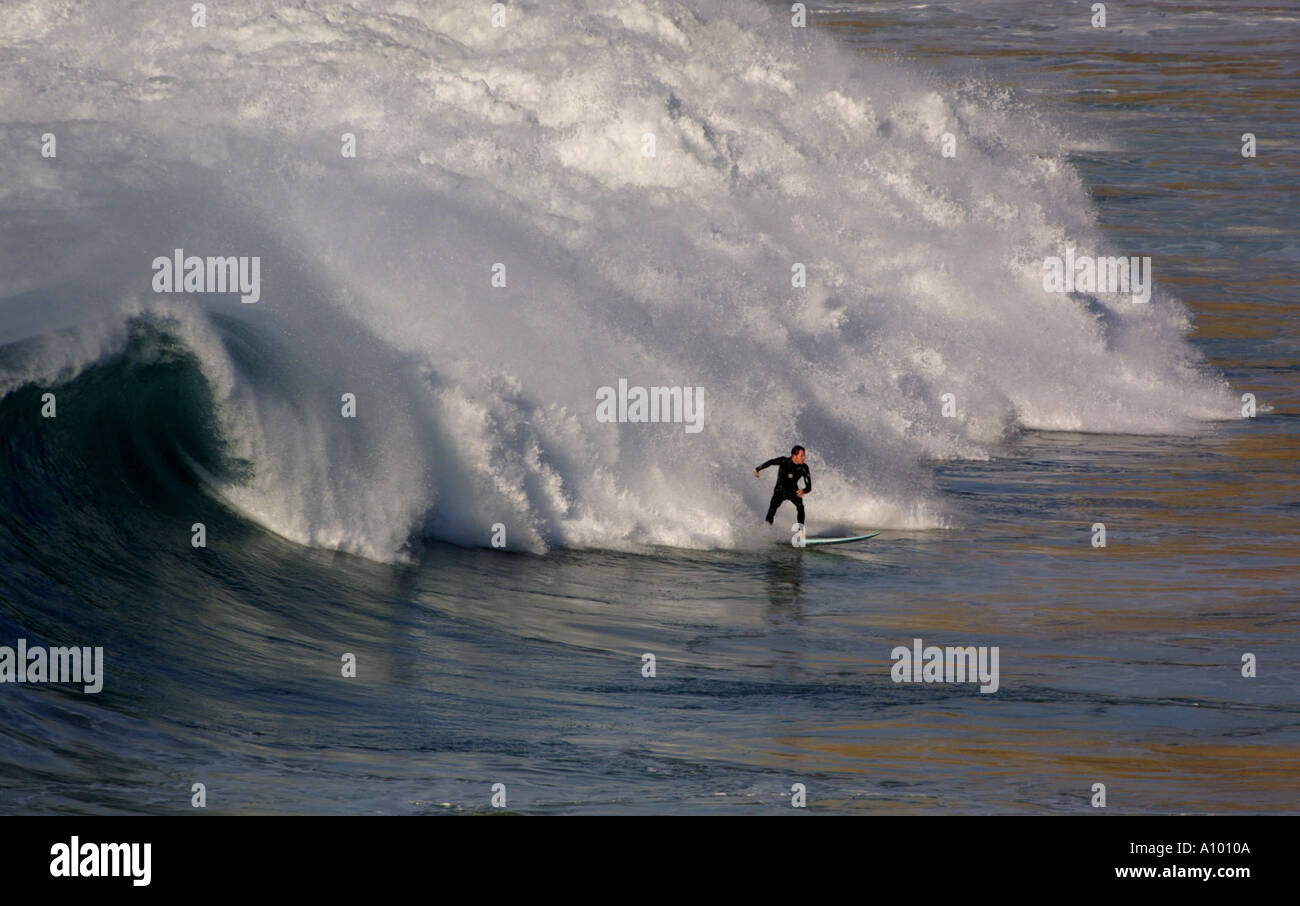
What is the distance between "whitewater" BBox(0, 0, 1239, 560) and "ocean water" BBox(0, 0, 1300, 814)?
42 mm

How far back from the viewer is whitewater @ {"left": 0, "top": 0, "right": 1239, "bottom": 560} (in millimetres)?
12148

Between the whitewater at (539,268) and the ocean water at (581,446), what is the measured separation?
0.14 feet

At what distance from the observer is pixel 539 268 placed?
14.7m

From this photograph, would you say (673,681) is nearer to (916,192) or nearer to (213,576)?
(213,576)

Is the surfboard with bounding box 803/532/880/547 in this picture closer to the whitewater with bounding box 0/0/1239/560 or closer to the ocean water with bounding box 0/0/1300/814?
the ocean water with bounding box 0/0/1300/814

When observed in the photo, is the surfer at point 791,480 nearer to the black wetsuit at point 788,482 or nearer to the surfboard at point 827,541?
A: the black wetsuit at point 788,482

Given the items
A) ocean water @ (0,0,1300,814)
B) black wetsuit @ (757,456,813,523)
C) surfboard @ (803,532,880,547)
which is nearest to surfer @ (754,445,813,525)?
black wetsuit @ (757,456,813,523)

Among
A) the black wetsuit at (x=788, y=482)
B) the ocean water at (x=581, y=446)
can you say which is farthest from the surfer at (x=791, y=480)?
the ocean water at (x=581, y=446)

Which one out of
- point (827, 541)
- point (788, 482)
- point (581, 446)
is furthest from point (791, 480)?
point (581, 446)

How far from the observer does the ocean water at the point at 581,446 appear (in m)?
8.50

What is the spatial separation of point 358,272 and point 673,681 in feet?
16.2

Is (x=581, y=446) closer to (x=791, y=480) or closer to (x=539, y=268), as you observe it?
(x=791, y=480)

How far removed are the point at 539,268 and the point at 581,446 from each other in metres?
2.07
